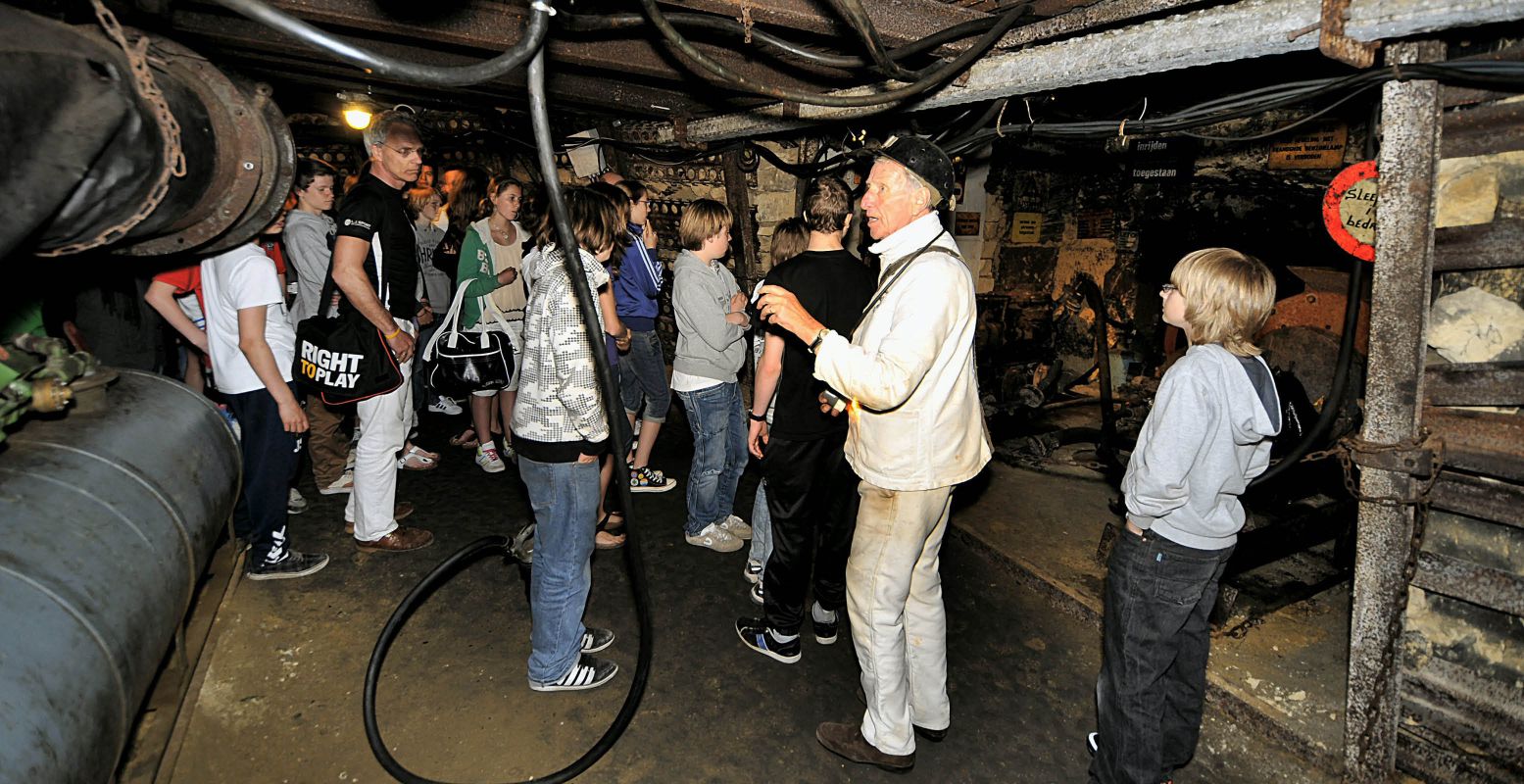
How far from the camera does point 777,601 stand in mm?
3553

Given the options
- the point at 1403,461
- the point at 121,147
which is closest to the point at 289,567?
the point at 121,147

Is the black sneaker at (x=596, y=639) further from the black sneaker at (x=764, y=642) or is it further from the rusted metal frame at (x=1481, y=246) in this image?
the rusted metal frame at (x=1481, y=246)

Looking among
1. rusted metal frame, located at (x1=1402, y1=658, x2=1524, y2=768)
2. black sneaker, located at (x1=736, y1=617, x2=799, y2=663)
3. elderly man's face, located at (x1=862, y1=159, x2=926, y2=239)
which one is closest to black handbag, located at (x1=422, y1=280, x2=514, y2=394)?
black sneaker, located at (x1=736, y1=617, x2=799, y2=663)

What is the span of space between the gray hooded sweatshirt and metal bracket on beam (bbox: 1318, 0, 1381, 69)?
3.05ft

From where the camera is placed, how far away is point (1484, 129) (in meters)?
2.28

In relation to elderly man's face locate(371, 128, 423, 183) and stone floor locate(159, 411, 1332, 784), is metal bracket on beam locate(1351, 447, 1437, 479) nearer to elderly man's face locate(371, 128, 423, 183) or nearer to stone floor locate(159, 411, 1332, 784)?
stone floor locate(159, 411, 1332, 784)

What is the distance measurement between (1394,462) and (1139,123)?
5.13 ft

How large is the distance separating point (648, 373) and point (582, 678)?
2211 millimetres

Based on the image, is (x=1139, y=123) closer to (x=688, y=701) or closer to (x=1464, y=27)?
(x=1464, y=27)

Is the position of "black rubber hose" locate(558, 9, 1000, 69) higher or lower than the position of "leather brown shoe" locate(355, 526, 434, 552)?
higher

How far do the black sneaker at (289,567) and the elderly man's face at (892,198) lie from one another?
3.74 m

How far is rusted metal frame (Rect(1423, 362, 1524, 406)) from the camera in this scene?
7.64 ft

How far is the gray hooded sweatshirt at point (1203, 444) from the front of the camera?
2326mm

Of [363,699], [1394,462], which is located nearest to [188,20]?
[363,699]
